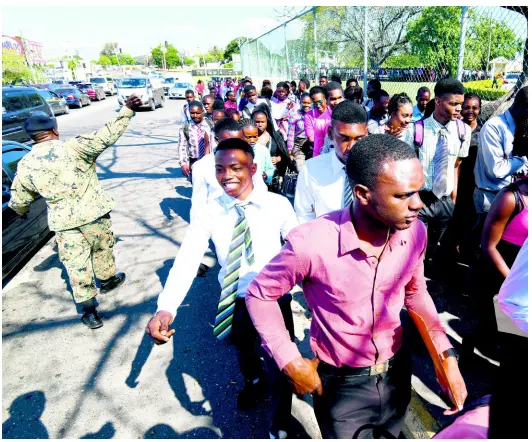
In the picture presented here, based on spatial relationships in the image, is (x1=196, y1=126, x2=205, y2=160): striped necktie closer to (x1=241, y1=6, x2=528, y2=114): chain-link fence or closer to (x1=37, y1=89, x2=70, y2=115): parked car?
(x1=241, y1=6, x2=528, y2=114): chain-link fence

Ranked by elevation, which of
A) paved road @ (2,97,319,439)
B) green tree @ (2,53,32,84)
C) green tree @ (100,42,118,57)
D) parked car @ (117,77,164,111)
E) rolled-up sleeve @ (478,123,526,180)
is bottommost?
paved road @ (2,97,319,439)

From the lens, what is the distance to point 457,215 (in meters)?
4.35

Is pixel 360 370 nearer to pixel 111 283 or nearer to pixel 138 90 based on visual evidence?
pixel 111 283

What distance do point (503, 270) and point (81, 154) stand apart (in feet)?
11.8

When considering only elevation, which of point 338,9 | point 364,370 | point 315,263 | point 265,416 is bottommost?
point 265,416

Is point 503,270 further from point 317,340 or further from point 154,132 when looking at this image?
point 154,132

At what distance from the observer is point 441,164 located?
3.29 m

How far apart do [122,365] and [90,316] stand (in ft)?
2.54

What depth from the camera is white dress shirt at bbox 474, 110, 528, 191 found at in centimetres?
277

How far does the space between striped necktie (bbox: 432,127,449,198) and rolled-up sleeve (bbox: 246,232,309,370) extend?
2.42m

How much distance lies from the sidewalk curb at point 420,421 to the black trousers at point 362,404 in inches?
32.5

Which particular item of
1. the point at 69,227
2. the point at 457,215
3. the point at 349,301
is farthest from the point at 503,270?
the point at 69,227

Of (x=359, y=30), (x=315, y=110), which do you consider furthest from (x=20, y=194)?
(x=359, y=30)

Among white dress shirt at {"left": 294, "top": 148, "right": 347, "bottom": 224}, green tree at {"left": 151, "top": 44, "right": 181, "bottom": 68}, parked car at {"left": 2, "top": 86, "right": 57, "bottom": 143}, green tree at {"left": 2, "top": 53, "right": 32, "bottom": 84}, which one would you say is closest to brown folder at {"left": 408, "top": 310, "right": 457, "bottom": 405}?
white dress shirt at {"left": 294, "top": 148, "right": 347, "bottom": 224}
